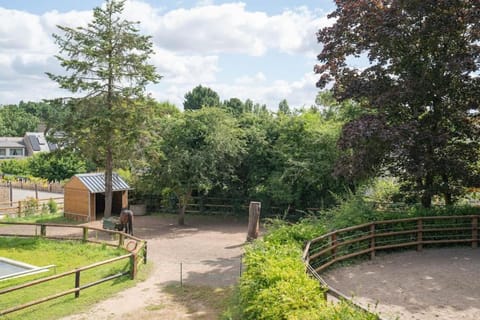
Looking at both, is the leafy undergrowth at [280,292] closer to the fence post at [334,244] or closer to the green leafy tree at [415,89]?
the fence post at [334,244]

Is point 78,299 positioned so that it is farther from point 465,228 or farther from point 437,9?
point 437,9

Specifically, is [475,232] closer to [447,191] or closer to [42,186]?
[447,191]

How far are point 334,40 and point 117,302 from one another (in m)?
10.4

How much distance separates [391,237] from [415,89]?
14.4 ft

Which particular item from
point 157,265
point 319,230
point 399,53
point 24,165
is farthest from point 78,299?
point 24,165

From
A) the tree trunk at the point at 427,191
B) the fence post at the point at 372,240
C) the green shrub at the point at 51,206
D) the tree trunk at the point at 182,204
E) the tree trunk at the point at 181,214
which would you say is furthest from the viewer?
the green shrub at the point at 51,206

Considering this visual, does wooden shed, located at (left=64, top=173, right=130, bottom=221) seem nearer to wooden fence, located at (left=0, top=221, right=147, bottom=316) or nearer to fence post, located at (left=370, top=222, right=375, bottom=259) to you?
wooden fence, located at (left=0, top=221, right=147, bottom=316)

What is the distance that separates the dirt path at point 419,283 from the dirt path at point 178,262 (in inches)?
119

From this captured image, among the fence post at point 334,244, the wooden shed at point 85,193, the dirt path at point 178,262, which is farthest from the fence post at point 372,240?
the wooden shed at point 85,193

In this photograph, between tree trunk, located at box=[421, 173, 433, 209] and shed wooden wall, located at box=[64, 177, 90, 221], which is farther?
shed wooden wall, located at box=[64, 177, 90, 221]

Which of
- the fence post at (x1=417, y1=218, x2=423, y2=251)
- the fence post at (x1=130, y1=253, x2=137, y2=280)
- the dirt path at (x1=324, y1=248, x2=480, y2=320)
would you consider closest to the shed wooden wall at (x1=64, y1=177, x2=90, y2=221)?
the fence post at (x1=130, y1=253, x2=137, y2=280)

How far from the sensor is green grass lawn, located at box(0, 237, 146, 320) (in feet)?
29.3

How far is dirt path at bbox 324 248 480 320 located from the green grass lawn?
5302 millimetres

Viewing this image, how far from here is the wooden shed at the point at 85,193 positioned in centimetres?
2130
